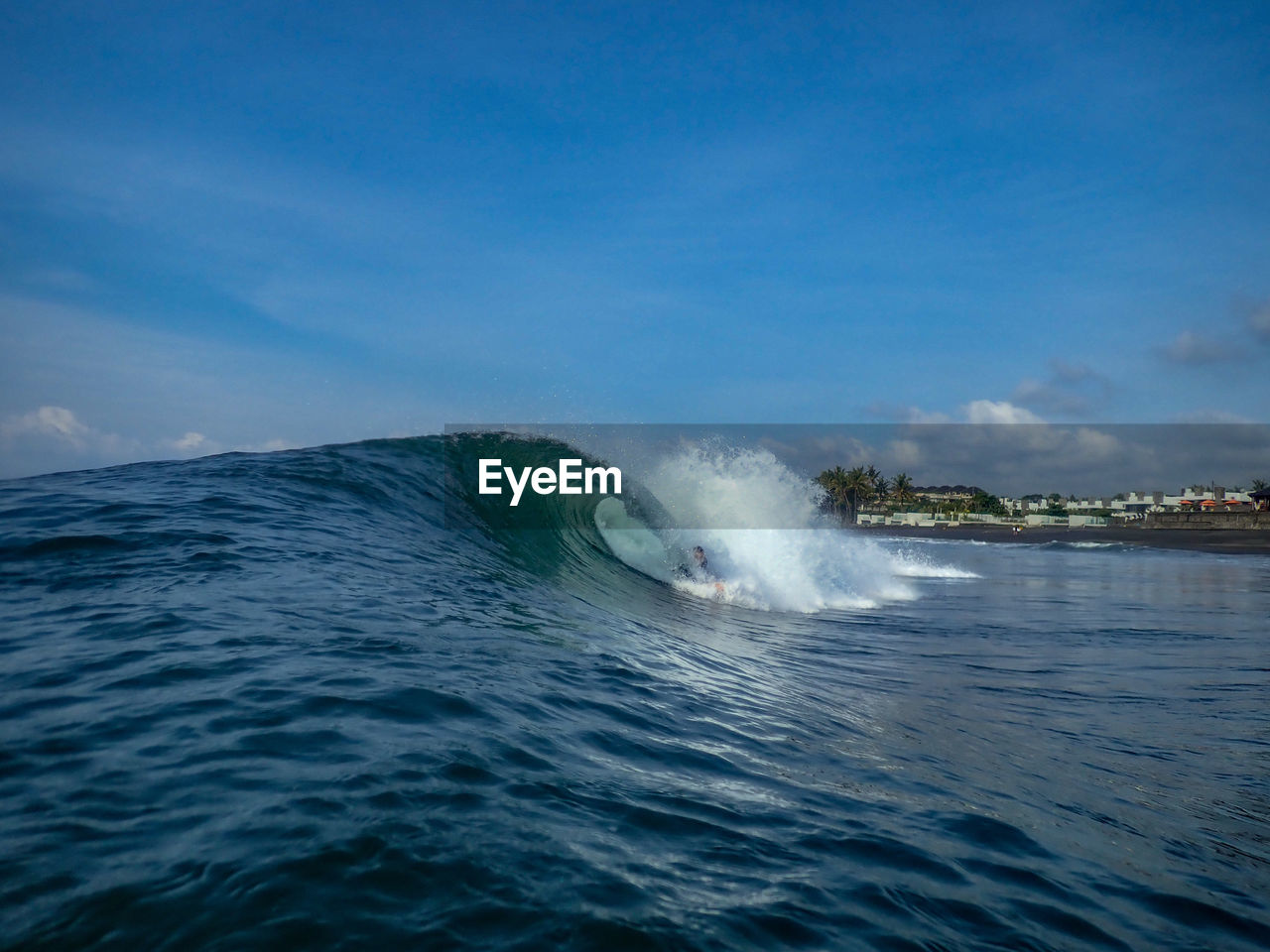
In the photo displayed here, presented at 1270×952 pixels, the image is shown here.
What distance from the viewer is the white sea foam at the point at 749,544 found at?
1584 cm

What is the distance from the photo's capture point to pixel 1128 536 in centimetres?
6138

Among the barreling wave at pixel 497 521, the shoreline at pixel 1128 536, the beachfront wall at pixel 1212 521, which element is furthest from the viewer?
the beachfront wall at pixel 1212 521

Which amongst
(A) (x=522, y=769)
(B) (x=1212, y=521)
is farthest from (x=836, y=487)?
(A) (x=522, y=769)

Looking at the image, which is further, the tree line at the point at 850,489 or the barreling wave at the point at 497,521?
the tree line at the point at 850,489

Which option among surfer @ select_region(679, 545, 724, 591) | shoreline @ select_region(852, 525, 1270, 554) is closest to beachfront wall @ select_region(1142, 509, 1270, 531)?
shoreline @ select_region(852, 525, 1270, 554)

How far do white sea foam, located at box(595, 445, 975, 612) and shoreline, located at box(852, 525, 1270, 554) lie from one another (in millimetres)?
38375

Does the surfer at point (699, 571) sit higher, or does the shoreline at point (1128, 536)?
the surfer at point (699, 571)

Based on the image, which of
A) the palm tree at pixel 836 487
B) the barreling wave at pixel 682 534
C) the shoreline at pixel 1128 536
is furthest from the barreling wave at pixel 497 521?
the palm tree at pixel 836 487

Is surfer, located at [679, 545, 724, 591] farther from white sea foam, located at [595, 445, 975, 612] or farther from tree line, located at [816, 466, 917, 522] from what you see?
tree line, located at [816, 466, 917, 522]

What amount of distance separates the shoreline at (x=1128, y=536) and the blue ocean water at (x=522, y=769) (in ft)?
165

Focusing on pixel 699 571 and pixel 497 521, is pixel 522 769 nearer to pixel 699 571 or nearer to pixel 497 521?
pixel 497 521

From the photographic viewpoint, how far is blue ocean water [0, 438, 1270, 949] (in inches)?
108

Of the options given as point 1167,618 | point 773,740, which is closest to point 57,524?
point 773,740

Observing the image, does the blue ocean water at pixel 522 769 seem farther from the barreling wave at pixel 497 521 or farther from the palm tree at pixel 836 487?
the palm tree at pixel 836 487
